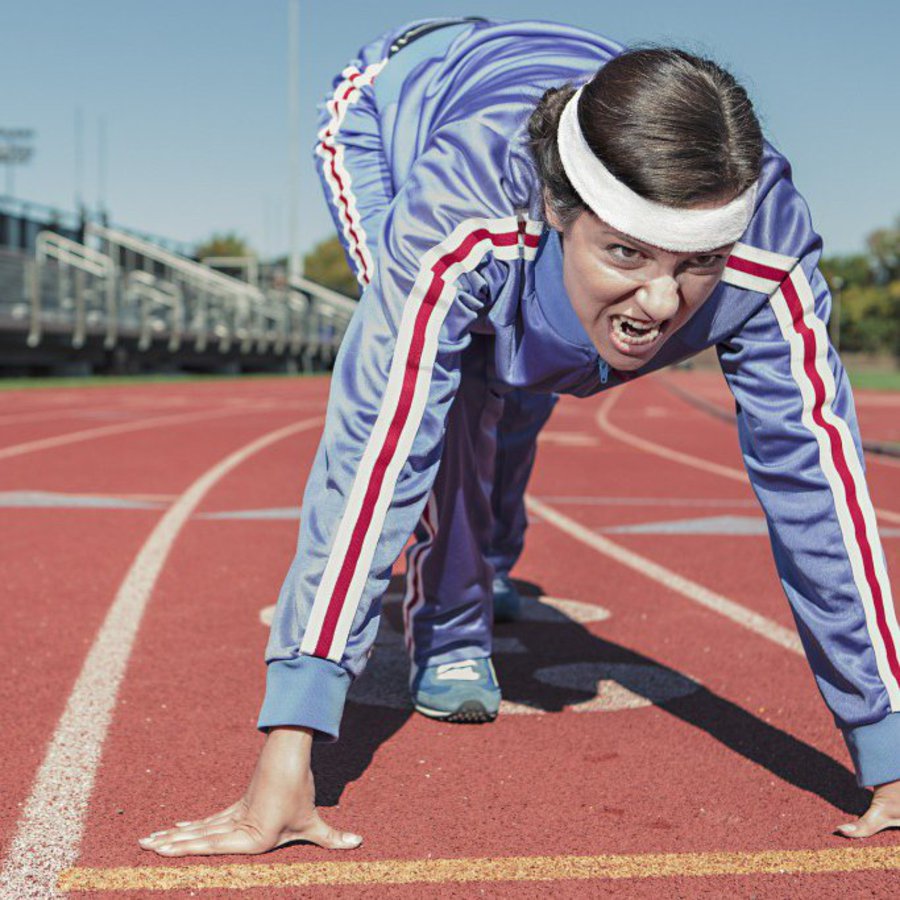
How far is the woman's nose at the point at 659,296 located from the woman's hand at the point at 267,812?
102 centimetres

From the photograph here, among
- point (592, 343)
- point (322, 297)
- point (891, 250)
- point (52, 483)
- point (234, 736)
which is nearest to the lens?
point (592, 343)

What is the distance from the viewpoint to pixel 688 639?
184 inches

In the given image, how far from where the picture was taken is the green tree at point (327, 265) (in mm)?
96500

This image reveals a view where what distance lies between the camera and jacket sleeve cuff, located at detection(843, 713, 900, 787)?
2.73 meters

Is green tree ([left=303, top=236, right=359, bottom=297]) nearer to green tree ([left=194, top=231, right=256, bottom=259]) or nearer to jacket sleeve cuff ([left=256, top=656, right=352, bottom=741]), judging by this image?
green tree ([left=194, top=231, right=256, bottom=259])

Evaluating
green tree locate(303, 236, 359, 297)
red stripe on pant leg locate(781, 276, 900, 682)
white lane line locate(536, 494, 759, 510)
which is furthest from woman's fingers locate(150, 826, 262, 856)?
green tree locate(303, 236, 359, 297)

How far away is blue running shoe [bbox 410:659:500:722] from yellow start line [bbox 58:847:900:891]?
981mm

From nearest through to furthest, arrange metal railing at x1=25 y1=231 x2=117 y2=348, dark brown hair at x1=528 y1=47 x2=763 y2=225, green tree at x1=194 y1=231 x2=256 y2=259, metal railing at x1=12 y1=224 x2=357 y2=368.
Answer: dark brown hair at x1=528 y1=47 x2=763 y2=225, metal railing at x1=25 y1=231 x2=117 y2=348, metal railing at x1=12 y1=224 x2=357 y2=368, green tree at x1=194 y1=231 x2=256 y2=259

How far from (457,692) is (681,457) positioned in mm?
9255

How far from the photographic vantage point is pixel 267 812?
8.30 feet

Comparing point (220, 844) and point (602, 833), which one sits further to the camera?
point (602, 833)

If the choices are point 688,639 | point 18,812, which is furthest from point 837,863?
point 688,639

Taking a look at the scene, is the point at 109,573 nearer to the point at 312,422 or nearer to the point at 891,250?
the point at 312,422

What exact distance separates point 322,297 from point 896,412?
40.6 m
